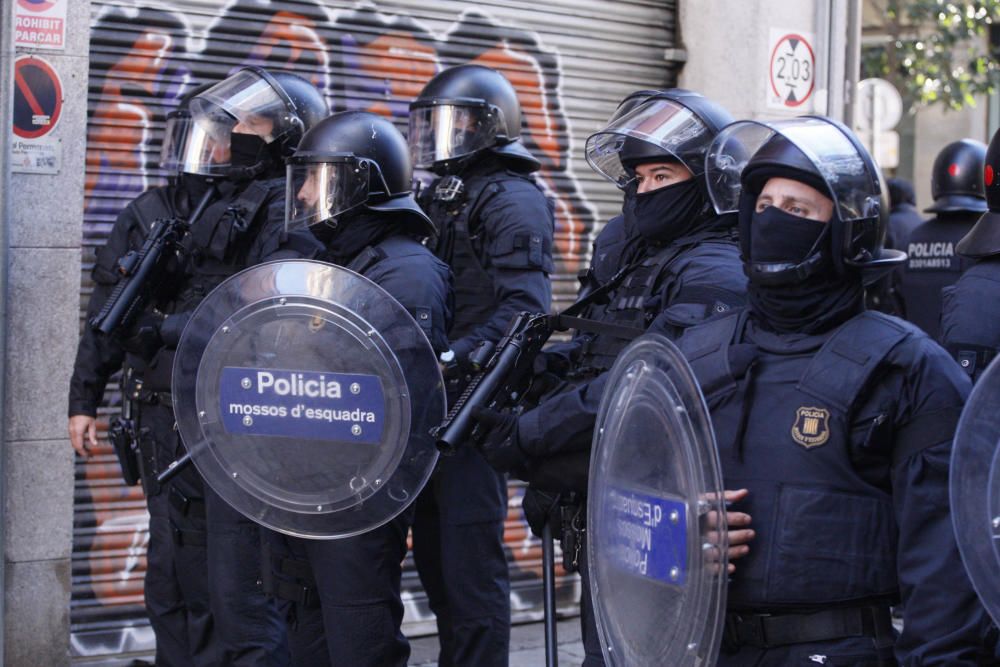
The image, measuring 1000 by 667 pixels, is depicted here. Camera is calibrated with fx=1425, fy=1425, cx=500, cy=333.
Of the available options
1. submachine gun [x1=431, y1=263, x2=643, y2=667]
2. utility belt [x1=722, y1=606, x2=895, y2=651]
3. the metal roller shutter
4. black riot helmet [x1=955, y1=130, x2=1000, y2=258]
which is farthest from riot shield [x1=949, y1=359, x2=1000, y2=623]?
the metal roller shutter

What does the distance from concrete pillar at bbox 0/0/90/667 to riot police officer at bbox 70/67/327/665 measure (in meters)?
0.33

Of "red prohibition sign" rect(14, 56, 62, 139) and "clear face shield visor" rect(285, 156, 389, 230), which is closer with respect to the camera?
"clear face shield visor" rect(285, 156, 389, 230)

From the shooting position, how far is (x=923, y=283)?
7.60m

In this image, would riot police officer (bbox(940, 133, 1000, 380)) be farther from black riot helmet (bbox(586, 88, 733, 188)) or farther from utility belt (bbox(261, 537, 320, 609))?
utility belt (bbox(261, 537, 320, 609))

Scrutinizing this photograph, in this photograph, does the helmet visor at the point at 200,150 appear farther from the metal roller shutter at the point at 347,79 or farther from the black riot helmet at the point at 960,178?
the black riot helmet at the point at 960,178

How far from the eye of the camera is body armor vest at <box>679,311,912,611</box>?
101 inches

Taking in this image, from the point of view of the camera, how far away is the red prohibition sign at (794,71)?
23.9 ft

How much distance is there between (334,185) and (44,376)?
1.79 m

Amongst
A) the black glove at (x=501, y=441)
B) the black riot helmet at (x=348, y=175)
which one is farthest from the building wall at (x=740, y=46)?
the black glove at (x=501, y=441)

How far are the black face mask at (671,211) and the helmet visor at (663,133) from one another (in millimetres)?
60

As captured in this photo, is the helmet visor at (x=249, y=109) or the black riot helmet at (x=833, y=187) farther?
the helmet visor at (x=249, y=109)

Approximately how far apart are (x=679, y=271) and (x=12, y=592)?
3206mm

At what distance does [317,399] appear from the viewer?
12.4ft

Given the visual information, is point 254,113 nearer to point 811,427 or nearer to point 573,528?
point 573,528
